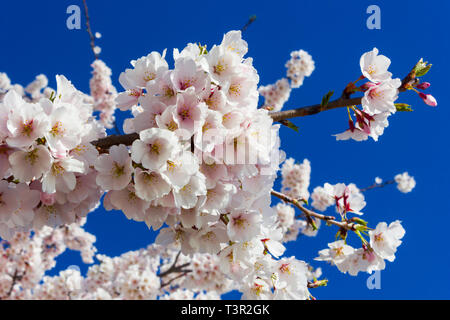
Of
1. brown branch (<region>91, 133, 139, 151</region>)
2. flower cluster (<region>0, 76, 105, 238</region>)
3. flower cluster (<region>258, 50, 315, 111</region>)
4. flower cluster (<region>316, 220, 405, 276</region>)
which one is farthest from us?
flower cluster (<region>258, 50, 315, 111</region>)

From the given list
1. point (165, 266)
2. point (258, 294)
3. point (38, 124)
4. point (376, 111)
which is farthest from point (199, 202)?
point (165, 266)

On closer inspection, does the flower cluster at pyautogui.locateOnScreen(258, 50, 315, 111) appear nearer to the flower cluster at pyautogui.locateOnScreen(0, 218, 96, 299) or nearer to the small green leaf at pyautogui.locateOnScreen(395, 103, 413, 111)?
the flower cluster at pyautogui.locateOnScreen(0, 218, 96, 299)

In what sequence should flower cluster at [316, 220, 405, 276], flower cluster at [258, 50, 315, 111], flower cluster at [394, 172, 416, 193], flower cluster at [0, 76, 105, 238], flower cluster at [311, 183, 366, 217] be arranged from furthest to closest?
flower cluster at [394, 172, 416, 193] < flower cluster at [258, 50, 315, 111] < flower cluster at [311, 183, 366, 217] < flower cluster at [316, 220, 405, 276] < flower cluster at [0, 76, 105, 238]

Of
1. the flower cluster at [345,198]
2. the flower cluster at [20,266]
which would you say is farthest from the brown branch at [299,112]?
the flower cluster at [20,266]

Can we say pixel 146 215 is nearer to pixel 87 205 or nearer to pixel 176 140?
pixel 87 205

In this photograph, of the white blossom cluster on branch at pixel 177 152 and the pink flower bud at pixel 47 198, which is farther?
the pink flower bud at pixel 47 198

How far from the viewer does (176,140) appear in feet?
3.84

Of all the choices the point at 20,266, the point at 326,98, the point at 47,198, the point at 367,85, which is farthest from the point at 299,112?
the point at 20,266

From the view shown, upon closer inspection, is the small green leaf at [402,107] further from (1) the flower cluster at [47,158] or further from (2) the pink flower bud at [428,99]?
(1) the flower cluster at [47,158]

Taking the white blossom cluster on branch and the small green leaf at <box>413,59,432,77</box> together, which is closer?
the white blossom cluster on branch

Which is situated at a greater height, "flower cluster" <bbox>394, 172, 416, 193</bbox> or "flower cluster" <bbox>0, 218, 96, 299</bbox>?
"flower cluster" <bbox>394, 172, 416, 193</bbox>

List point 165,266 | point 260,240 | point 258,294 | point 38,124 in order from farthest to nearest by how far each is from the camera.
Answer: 1. point 165,266
2. point 258,294
3. point 260,240
4. point 38,124

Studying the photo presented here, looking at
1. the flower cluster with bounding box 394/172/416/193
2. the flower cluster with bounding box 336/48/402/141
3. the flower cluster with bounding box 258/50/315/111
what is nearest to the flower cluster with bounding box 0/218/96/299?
the flower cluster with bounding box 258/50/315/111
